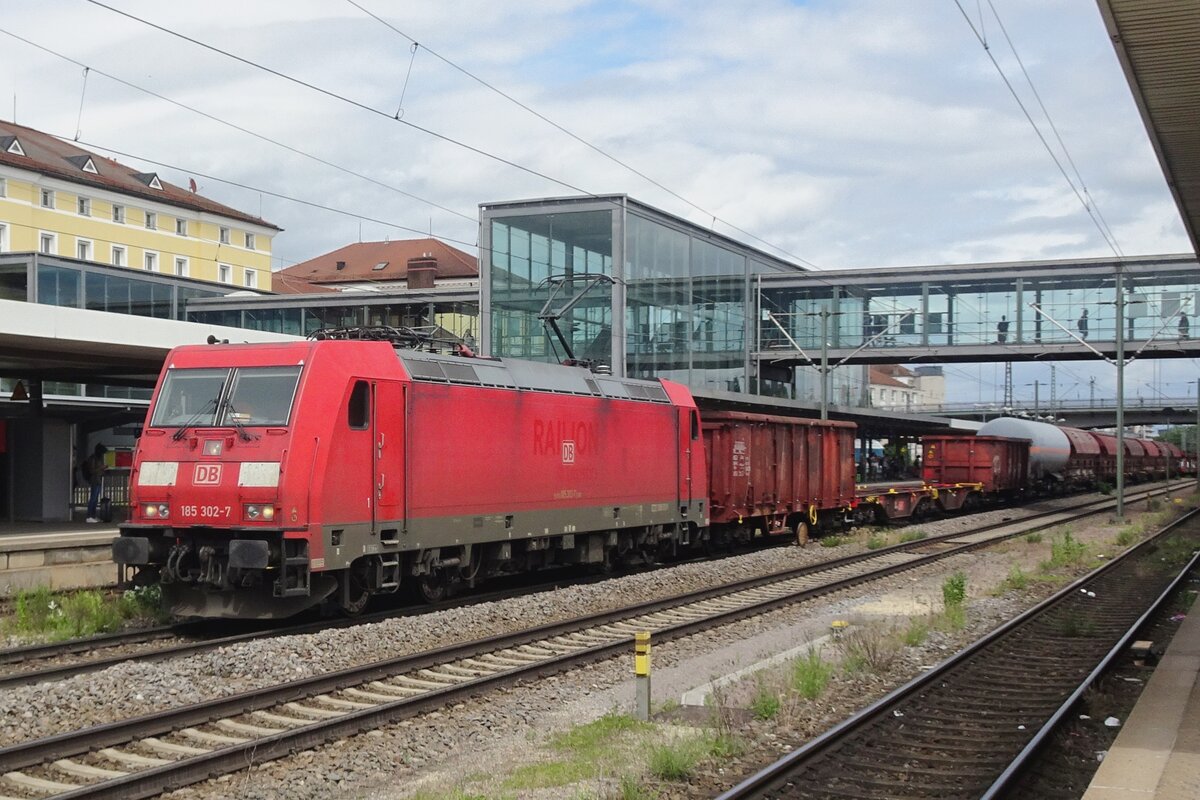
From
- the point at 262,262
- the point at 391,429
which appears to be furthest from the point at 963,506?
the point at 262,262

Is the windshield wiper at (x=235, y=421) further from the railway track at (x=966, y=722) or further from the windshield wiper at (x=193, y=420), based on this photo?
the railway track at (x=966, y=722)

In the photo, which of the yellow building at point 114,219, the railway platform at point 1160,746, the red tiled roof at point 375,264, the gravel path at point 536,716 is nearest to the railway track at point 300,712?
the gravel path at point 536,716

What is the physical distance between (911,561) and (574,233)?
823 inches

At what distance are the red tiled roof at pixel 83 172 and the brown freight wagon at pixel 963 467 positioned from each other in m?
53.4

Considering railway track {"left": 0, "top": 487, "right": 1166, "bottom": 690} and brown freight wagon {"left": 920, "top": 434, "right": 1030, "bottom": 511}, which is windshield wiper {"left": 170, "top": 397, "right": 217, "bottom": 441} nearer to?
railway track {"left": 0, "top": 487, "right": 1166, "bottom": 690}

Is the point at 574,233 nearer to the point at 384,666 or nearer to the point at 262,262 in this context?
the point at 384,666

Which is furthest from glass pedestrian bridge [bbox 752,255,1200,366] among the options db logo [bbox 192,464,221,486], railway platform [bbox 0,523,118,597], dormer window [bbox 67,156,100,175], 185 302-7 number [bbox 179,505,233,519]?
dormer window [bbox 67,156,100,175]

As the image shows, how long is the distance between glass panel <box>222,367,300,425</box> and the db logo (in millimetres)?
582

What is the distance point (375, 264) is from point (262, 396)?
95106 millimetres

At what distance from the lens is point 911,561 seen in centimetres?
2331

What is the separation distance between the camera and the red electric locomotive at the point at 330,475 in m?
13.3

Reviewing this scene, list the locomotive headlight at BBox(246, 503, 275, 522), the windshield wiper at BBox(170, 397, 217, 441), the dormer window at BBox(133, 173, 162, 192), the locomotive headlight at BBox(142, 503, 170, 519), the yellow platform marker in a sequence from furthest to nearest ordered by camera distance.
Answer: the dormer window at BBox(133, 173, 162, 192) → the windshield wiper at BBox(170, 397, 217, 441) → the locomotive headlight at BBox(142, 503, 170, 519) → the locomotive headlight at BBox(246, 503, 275, 522) → the yellow platform marker

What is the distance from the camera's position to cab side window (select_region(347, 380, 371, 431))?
1400 cm

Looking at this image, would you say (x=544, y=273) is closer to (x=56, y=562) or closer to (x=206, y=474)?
(x=56, y=562)
